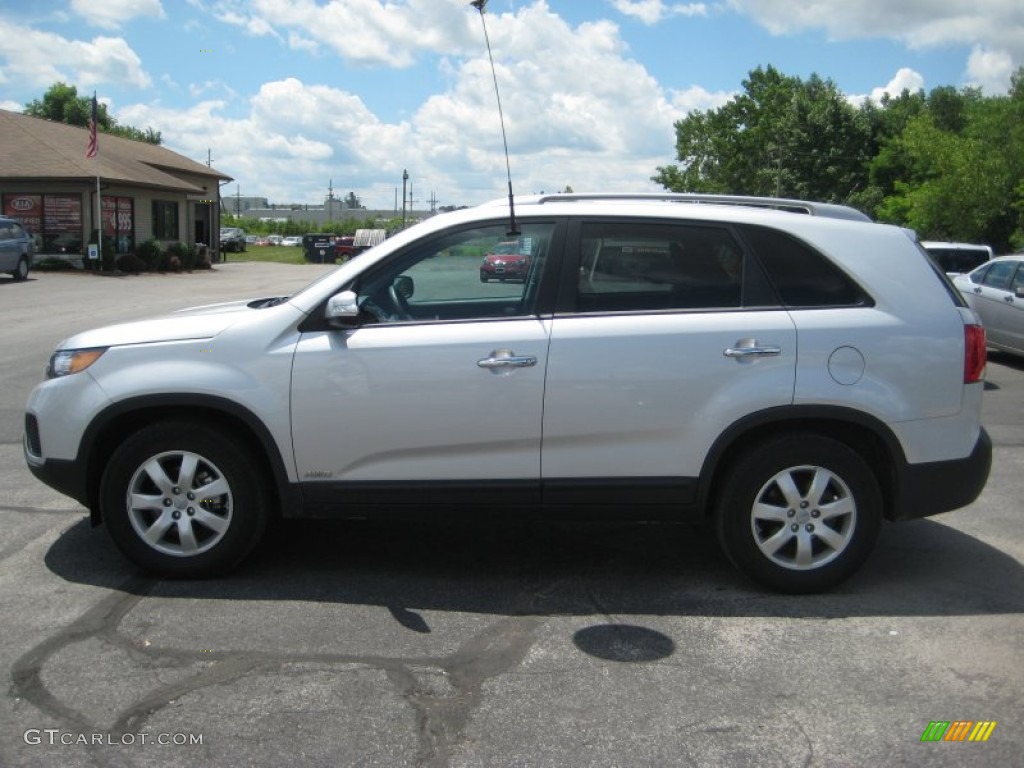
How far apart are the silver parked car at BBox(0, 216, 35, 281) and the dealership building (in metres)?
6.29

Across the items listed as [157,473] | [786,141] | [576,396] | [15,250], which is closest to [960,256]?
[576,396]

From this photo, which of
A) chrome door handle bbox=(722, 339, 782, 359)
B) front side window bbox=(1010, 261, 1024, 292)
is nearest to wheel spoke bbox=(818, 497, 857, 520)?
chrome door handle bbox=(722, 339, 782, 359)

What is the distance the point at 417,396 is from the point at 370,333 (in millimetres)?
380

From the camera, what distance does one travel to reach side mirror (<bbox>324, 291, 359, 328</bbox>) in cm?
460

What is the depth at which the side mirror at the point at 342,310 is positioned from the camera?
4602 mm

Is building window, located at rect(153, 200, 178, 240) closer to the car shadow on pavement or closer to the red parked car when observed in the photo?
the car shadow on pavement

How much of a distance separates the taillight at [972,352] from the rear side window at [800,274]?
48 centimetres

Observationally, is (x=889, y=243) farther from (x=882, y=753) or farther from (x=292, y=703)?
(x=292, y=703)

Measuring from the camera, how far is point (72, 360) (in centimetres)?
484

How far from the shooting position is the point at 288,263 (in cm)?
5347

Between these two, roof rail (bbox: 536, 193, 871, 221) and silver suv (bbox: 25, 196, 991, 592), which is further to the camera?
roof rail (bbox: 536, 193, 871, 221)

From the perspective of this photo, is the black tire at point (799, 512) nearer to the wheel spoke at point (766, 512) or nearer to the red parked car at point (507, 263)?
the wheel spoke at point (766, 512)

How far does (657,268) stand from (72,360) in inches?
112

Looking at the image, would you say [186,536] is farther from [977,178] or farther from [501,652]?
[977,178]
